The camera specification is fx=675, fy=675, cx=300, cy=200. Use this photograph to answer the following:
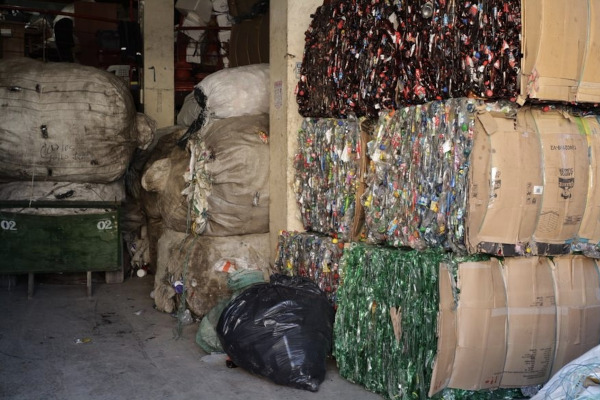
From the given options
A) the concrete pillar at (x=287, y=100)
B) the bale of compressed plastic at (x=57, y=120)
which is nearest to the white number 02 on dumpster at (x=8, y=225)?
the bale of compressed plastic at (x=57, y=120)

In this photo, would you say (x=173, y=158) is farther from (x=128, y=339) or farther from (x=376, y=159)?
(x=376, y=159)

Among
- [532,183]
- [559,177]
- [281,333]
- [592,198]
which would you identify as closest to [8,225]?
[281,333]

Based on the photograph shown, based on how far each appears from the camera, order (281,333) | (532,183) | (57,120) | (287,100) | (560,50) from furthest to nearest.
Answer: (57,120) < (287,100) < (281,333) < (532,183) < (560,50)

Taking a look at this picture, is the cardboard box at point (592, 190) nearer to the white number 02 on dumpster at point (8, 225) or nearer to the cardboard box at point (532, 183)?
the cardboard box at point (532, 183)

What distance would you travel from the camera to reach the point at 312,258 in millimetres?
5234

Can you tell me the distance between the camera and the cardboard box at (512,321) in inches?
147

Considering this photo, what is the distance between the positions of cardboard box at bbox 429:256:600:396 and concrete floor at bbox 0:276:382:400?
0.77 m

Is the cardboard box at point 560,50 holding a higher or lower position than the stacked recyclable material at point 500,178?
higher

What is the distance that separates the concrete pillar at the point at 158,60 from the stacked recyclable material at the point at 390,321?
552 cm

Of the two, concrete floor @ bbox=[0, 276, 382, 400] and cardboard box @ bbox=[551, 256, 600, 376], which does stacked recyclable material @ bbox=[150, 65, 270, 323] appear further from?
cardboard box @ bbox=[551, 256, 600, 376]

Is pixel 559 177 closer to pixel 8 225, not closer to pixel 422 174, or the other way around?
pixel 422 174

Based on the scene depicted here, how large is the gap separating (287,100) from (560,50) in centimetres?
263

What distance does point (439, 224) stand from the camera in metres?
3.79

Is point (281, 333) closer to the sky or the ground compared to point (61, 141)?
closer to the ground
